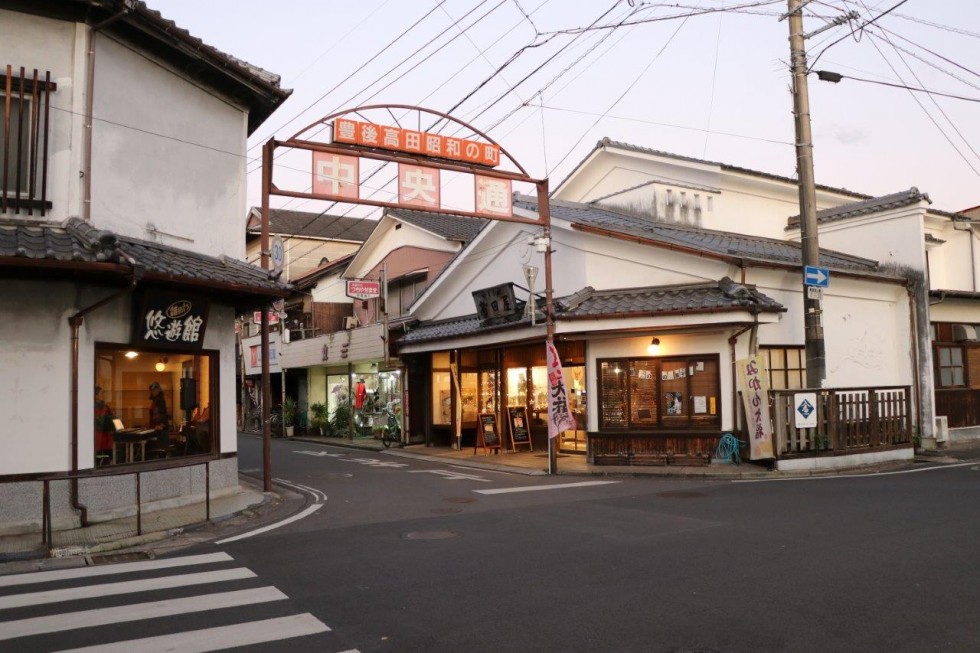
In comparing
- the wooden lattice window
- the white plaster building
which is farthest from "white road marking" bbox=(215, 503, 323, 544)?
the wooden lattice window

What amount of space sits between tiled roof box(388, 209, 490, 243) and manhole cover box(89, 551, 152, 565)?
18836mm

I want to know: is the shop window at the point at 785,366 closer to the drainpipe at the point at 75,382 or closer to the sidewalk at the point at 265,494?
the sidewalk at the point at 265,494

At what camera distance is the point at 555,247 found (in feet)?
68.6

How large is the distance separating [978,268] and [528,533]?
22990 mm

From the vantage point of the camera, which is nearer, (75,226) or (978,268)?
(75,226)

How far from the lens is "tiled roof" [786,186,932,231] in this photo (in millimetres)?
21203

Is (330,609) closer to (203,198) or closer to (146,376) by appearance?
(146,376)

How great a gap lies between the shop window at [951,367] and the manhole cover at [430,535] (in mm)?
19183

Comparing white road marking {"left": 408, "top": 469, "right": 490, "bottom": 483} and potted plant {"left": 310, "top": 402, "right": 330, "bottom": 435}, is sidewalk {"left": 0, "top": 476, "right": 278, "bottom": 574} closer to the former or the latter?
white road marking {"left": 408, "top": 469, "right": 490, "bottom": 483}

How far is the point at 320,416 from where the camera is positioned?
32.6 metres

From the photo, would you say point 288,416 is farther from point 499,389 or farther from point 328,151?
point 328,151

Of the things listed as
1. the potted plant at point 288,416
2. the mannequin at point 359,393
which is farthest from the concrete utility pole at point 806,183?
the potted plant at point 288,416

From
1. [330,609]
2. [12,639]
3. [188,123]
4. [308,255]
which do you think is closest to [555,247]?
[188,123]

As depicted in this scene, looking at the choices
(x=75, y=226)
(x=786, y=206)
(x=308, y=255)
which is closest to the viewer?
(x=75, y=226)
